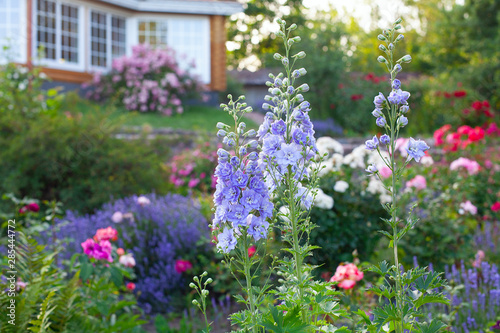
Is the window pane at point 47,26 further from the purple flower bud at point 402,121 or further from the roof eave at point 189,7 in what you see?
the purple flower bud at point 402,121

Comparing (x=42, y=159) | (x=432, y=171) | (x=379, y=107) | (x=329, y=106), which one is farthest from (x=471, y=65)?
(x=379, y=107)

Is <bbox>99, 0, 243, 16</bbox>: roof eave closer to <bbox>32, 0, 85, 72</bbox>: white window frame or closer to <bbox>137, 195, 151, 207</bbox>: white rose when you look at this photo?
<bbox>32, 0, 85, 72</bbox>: white window frame

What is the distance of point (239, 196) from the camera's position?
148 cm

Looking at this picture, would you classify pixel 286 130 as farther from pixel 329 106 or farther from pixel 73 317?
pixel 329 106

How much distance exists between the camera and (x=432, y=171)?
15.8ft

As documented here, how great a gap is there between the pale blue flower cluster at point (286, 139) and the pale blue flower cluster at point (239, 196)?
0.17 ft

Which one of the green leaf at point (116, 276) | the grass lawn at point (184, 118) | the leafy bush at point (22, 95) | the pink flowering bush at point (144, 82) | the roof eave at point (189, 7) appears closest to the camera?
the green leaf at point (116, 276)

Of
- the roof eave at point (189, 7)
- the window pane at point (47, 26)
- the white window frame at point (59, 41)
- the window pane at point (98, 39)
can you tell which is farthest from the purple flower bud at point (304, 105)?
the roof eave at point (189, 7)

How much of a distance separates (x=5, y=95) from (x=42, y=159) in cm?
199

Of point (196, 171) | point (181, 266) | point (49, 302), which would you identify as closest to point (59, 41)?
point (196, 171)

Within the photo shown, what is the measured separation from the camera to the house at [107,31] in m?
11.3

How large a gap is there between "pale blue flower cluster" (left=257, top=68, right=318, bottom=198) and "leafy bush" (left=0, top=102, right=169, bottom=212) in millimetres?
3448

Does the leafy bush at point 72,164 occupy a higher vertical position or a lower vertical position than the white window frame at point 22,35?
lower

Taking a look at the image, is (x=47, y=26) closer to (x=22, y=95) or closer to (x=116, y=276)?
(x=22, y=95)
